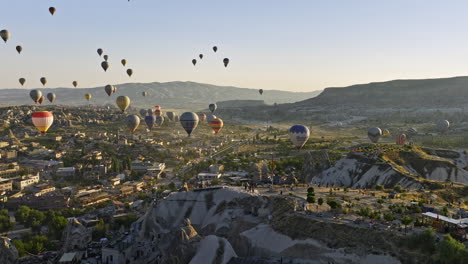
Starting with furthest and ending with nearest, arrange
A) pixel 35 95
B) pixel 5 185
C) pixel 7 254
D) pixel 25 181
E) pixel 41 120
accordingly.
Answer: pixel 35 95, pixel 25 181, pixel 41 120, pixel 5 185, pixel 7 254

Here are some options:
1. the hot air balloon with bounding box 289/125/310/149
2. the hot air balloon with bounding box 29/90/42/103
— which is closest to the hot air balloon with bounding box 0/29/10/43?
the hot air balloon with bounding box 29/90/42/103

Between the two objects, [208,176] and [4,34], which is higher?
[4,34]

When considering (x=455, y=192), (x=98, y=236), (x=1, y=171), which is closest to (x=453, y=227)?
(x=455, y=192)

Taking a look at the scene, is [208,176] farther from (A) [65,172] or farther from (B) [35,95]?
(B) [35,95]

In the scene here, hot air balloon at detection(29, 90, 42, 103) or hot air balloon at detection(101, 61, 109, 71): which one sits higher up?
hot air balloon at detection(101, 61, 109, 71)

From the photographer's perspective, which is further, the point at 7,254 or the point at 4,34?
the point at 4,34

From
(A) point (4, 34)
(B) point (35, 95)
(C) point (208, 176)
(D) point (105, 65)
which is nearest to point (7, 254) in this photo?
(C) point (208, 176)

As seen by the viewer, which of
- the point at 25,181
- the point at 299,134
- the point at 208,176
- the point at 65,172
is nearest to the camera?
the point at 299,134

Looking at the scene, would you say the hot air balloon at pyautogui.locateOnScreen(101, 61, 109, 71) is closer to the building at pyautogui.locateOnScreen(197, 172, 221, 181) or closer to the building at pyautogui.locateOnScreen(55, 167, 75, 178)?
the building at pyautogui.locateOnScreen(55, 167, 75, 178)
